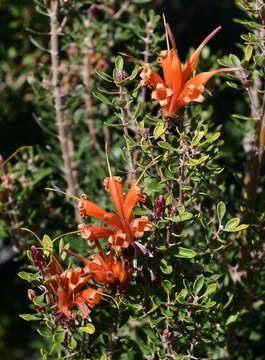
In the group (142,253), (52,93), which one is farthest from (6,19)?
(142,253)

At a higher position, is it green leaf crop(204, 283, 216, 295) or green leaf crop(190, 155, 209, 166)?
green leaf crop(190, 155, 209, 166)

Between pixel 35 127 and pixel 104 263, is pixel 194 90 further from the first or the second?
pixel 35 127

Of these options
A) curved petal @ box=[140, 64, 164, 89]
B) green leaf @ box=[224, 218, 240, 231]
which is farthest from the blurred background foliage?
curved petal @ box=[140, 64, 164, 89]

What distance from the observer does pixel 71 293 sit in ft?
2.42

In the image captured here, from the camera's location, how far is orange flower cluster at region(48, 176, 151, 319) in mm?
708

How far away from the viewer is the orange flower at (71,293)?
2.37 ft

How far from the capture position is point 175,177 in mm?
795

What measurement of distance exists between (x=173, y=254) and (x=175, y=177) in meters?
0.14

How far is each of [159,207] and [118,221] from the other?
0.07 metres

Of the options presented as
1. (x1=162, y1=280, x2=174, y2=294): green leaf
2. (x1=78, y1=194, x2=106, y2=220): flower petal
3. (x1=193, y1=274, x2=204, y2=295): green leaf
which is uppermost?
(x1=78, y1=194, x2=106, y2=220): flower petal

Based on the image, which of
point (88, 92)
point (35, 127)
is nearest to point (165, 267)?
point (88, 92)

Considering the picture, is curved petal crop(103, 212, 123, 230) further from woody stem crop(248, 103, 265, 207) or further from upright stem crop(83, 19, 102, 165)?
upright stem crop(83, 19, 102, 165)

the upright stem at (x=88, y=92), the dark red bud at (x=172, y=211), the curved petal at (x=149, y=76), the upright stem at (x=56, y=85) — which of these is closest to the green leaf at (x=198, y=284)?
the dark red bud at (x=172, y=211)

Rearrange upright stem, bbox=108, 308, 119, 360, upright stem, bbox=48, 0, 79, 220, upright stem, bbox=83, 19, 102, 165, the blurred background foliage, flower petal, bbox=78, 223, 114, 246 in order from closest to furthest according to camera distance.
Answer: flower petal, bbox=78, 223, 114, 246, upright stem, bbox=108, 308, 119, 360, upright stem, bbox=48, 0, 79, 220, the blurred background foliage, upright stem, bbox=83, 19, 102, 165
